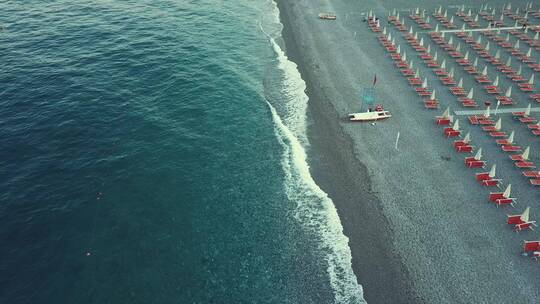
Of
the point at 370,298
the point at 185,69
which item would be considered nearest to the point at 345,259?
the point at 370,298

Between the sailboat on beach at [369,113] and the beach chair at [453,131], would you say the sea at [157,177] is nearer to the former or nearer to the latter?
the sailboat on beach at [369,113]

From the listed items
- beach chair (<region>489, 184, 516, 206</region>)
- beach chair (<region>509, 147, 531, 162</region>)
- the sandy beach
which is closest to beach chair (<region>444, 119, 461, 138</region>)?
the sandy beach

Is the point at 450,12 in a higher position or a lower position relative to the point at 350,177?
higher

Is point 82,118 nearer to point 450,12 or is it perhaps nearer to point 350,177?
point 350,177

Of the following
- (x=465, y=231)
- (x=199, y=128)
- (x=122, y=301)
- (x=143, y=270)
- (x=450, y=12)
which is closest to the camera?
(x=122, y=301)

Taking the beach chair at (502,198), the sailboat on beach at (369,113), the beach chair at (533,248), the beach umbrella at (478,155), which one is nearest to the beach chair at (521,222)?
the beach chair at (502,198)

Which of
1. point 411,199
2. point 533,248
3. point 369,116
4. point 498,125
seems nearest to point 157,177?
point 411,199

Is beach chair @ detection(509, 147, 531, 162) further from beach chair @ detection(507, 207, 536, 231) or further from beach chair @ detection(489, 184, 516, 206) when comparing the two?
beach chair @ detection(507, 207, 536, 231)
